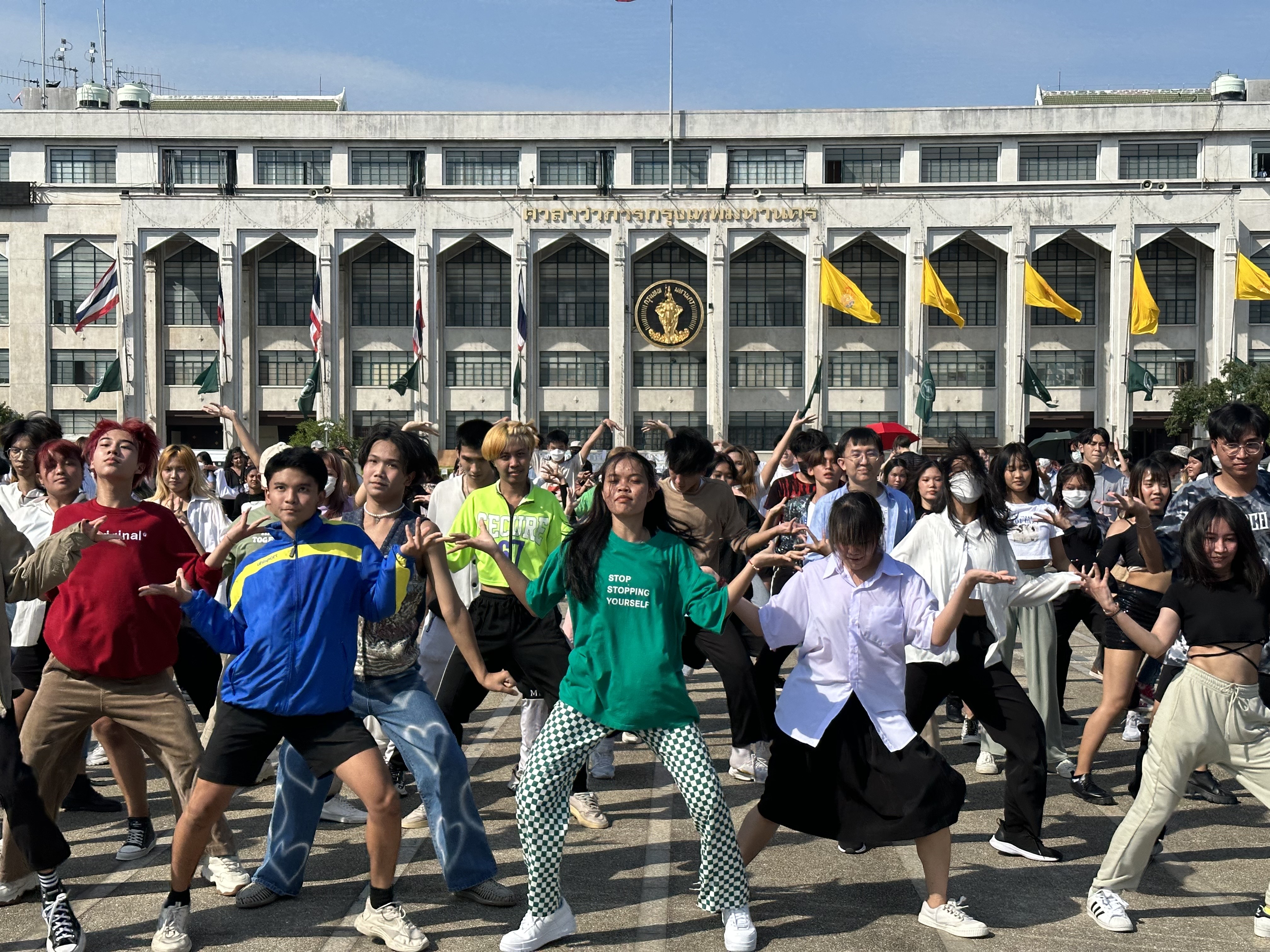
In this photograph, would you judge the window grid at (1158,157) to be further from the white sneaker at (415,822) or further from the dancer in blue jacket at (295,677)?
the dancer in blue jacket at (295,677)

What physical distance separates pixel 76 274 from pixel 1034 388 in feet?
128

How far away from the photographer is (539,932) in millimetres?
4555

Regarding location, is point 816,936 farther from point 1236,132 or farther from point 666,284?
point 1236,132

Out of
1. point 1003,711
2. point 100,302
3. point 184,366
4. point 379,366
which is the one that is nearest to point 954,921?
point 1003,711

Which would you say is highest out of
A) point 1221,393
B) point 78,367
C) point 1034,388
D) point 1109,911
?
point 78,367

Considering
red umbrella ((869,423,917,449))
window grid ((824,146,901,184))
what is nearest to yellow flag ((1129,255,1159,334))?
window grid ((824,146,901,184))

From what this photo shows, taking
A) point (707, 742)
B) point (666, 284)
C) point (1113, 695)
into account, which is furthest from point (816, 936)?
point (666, 284)

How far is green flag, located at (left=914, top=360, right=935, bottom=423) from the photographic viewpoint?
46875mm

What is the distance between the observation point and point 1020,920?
494 cm

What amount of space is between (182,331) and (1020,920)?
169ft

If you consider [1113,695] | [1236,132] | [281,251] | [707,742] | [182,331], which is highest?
[1236,132]

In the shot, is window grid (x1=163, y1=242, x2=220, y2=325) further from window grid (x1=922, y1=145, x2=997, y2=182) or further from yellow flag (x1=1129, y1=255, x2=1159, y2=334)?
yellow flag (x1=1129, y1=255, x2=1159, y2=334)

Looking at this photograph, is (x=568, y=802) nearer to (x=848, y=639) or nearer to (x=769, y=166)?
(x=848, y=639)

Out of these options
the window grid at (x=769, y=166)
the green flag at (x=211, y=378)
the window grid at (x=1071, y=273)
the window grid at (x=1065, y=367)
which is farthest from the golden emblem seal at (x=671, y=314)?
the green flag at (x=211, y=378)
